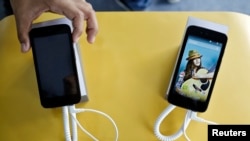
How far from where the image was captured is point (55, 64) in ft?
1.96

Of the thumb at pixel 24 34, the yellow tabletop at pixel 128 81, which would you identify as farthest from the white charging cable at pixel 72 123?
the thumb at pixel 24 34

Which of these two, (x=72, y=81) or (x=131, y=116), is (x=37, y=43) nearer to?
(x=72, y=81)

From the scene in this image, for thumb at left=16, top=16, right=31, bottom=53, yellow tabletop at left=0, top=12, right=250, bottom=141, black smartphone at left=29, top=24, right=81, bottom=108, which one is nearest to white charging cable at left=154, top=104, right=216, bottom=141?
yellow tabletop at left=0, top=12, right=250, bottom=141

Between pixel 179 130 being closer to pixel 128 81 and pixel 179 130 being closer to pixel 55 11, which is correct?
pixel 128 81

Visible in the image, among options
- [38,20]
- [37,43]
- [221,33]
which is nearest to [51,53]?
[37,43]

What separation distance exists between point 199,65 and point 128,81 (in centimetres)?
13

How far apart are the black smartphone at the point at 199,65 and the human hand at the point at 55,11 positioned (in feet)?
0.52

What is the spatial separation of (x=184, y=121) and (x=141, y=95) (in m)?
0.09

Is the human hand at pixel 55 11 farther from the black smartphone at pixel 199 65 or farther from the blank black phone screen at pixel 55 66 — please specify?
the black smartphone at pixel 199 65

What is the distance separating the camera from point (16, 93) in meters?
0.66

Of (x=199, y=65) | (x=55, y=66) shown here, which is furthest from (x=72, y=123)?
(x=199, y=65)

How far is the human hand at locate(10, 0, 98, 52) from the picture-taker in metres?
0.63

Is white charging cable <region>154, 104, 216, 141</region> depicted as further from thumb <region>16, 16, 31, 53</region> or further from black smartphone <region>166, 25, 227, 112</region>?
thumb <region>16, 16, 31, 53</region>

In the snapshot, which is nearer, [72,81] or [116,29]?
[72,81]
